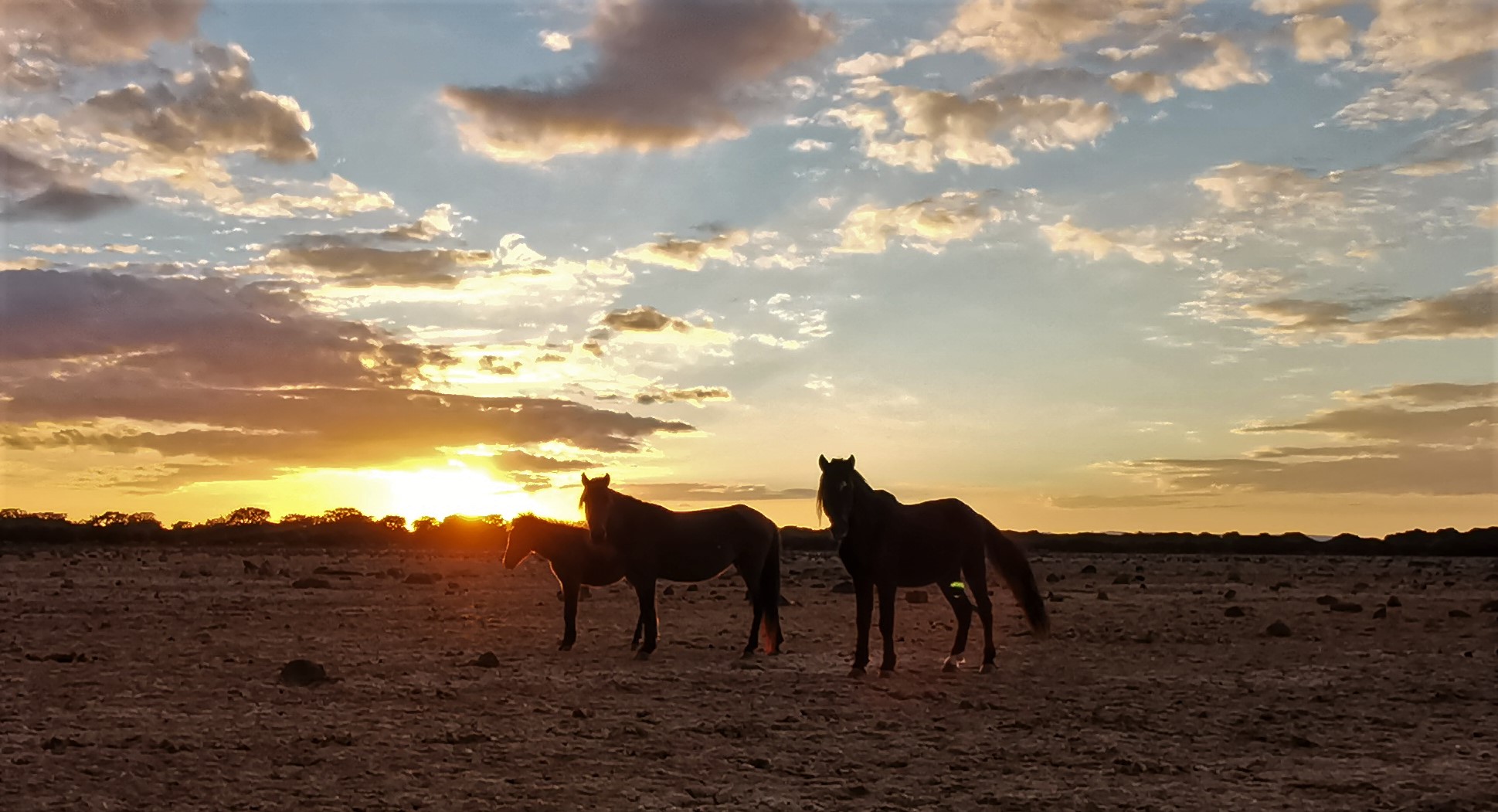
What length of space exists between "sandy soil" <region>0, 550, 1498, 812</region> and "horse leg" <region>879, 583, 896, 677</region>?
32 cm

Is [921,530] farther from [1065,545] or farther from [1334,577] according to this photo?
[1065,545]

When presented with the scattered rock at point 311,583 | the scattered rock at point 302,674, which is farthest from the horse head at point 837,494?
the scattered rock at point 311,583

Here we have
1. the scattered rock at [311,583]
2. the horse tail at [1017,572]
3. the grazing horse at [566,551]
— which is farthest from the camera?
the scattered rock at [311,583]

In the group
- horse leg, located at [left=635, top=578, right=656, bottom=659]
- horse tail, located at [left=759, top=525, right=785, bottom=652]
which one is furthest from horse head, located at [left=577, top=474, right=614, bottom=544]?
horse tail, located at [left=759, top=525, right=785, bottom=652]

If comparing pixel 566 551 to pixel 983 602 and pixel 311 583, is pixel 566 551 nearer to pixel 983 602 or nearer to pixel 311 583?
pixel 983 602

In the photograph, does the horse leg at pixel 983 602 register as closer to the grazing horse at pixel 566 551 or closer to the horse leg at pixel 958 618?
the horse leg at pixel 958 618

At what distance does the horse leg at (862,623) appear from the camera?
13.3m

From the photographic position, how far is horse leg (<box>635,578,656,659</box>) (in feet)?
50.0

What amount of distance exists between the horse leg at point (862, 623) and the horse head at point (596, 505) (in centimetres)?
402

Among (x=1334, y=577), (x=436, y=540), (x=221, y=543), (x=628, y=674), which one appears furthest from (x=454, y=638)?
(x=436, y=540)

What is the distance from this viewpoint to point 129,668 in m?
13.0

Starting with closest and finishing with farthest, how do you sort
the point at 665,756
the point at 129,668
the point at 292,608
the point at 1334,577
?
1. the point at 665,756
2. the point at 129,668
3. the point at 292,608
4. the point at 1334,577

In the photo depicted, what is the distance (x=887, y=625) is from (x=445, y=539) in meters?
83.6

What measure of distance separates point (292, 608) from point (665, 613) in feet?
24.0
